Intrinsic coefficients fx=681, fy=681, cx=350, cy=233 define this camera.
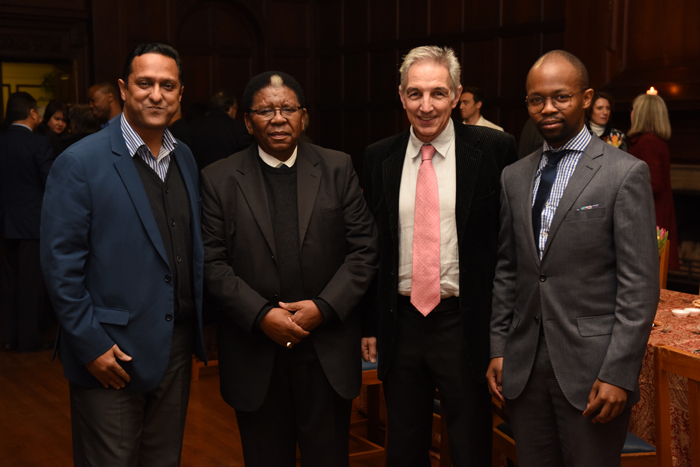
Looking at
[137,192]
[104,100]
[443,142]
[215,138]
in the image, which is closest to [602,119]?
[215,138]

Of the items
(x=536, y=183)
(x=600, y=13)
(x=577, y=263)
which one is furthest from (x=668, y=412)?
(x=600, y=13)

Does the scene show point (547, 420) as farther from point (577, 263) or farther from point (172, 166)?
point (172, 166)

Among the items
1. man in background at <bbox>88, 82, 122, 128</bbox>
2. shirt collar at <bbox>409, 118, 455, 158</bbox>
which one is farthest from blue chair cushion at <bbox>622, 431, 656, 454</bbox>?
man in background at <bbox>88, 82, 122, 128</bbox>

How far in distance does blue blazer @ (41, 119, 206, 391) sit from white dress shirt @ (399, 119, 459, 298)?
737mm

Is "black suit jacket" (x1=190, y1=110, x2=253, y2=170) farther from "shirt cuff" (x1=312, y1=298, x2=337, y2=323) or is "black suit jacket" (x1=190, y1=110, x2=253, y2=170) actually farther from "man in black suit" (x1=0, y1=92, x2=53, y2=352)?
"shirt cuff" (x1=312, y1=298, x2=337, y2=323)

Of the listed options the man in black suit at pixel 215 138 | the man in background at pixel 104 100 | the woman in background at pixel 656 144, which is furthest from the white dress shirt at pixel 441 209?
the man in black suit at pixel 215 138

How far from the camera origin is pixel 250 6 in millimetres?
9195

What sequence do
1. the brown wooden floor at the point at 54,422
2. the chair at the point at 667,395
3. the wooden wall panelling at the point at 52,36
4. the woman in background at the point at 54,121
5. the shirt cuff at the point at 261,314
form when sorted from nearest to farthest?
the chair at the point at 667,395 → the shirt cuff at the point at 261,314 → the brown wooden floor at the point at 54,422 → the woman in background at the point at 54,121 → the wooden wall panelling at the point at 52,36

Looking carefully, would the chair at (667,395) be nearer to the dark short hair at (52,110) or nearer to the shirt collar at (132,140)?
the shirt collar at (132,140)

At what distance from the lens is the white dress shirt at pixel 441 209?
215 cm

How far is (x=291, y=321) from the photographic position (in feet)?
6.88

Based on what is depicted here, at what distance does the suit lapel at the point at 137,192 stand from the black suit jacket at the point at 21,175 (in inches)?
132

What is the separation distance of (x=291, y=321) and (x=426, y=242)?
49 centimetres

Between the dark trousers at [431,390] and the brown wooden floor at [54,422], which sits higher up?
the dark trousers at [431,390]
